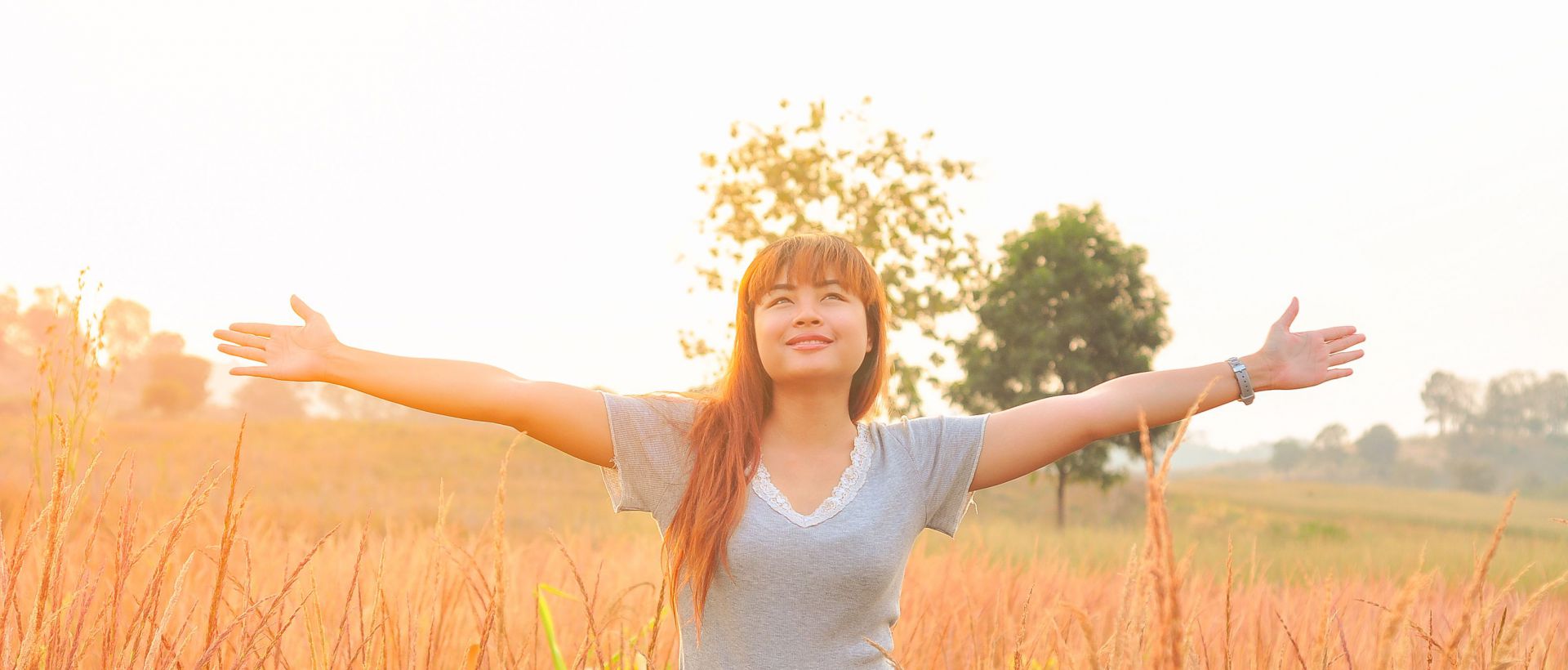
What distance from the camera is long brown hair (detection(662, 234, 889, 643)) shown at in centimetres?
287

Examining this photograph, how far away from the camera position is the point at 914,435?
3.21 m

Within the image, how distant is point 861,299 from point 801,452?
492 mm

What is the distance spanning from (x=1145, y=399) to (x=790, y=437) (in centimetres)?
105

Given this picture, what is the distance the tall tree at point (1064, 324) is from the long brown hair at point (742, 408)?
13.4 metres

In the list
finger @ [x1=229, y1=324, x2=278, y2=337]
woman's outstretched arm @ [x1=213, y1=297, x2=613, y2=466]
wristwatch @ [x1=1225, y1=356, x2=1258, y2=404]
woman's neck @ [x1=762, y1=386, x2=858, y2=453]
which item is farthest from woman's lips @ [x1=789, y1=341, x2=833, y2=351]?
finger @ [x1=229, y1=324, x2=278, y2=337]

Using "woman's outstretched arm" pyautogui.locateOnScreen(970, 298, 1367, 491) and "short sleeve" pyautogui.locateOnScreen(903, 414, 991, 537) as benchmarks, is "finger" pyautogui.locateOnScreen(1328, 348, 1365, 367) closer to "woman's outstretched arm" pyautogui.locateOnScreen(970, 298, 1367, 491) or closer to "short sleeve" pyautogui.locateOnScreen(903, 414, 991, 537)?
"woman's outstretched arm" pyautogui.locateOnScreen(970, 298, 1367, 491)

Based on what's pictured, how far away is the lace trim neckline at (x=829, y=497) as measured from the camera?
9.44 ft

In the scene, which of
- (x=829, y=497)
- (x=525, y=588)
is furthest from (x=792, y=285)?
(x=525, y=588)

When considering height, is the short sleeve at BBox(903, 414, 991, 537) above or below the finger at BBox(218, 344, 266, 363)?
below

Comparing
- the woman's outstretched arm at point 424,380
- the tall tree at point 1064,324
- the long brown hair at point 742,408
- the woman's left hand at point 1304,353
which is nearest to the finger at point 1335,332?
the woman's left hand at point 1304,353

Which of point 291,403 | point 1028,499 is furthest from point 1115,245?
point 291,403

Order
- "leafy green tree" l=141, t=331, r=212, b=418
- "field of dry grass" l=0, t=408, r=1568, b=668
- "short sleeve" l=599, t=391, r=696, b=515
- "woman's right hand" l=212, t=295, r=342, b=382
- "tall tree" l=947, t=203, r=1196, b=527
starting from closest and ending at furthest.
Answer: "field of dry grass" l=0, t=408, r=1568, b=668 → "woman's right hand" l=212, t=295, r=342, b=382 → "short sleeve" l=599, t=391, r=696, b=515 → "tall tree" l=947, t=203, r=1196, b=527 → "leafy green tree" l=141, t=331, r=212, b=418

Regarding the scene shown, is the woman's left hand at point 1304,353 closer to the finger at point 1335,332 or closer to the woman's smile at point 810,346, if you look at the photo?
the finger at point 1335,332

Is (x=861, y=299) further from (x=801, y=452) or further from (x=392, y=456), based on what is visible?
(x=392, y=456)
